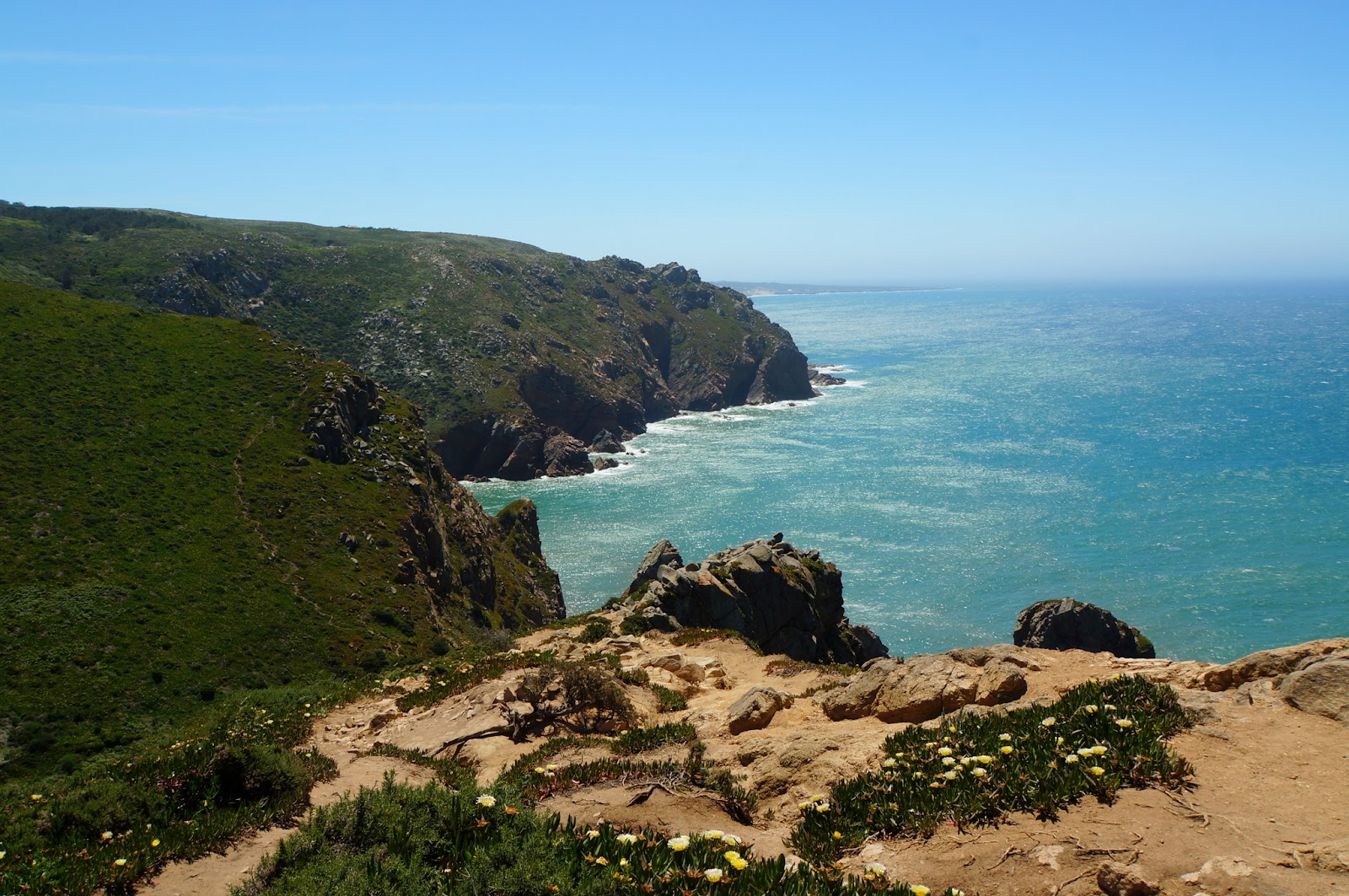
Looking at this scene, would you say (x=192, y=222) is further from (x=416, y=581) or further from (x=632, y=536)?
(x=416, y=581)

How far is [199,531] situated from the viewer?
2067 inches

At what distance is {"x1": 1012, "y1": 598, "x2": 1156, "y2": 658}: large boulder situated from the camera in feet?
159

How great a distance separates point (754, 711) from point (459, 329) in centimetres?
14263

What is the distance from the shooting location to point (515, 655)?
876 inches

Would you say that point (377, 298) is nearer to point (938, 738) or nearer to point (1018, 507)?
point (1018, 507)

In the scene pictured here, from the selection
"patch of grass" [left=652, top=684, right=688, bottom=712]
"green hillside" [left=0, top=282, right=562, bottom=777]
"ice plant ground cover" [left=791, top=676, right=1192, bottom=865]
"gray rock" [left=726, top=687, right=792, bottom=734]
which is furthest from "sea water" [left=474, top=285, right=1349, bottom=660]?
"ice plant ground cover" [left=791, top=676, right=1192, bottom=865]

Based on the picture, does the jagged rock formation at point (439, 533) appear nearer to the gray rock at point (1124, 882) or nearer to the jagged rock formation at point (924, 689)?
the jagged rock formation at point (924, 689)

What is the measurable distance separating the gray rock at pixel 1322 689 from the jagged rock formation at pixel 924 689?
424 centimetres

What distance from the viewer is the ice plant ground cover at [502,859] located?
25.1 ft

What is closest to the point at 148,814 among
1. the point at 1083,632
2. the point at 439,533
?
the point at 1083,632

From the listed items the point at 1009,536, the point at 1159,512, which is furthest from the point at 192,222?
the point at 1159,512

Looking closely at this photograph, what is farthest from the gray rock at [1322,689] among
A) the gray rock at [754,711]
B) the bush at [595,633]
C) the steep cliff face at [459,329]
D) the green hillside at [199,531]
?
the steep cliff face at [459,329]

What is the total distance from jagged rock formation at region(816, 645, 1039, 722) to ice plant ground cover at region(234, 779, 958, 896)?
634 cm

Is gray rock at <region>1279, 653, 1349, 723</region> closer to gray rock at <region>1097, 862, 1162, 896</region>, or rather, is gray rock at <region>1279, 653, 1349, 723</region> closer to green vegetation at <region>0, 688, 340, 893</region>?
gray rock at <region>1097, 862, 1162, 896</region>
